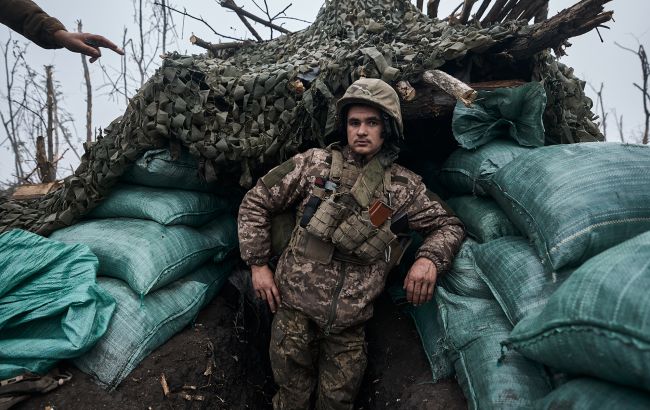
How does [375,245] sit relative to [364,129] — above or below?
below

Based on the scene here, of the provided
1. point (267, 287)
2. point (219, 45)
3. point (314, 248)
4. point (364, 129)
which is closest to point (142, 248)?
point (267, 287)

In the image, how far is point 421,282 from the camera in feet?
7.95

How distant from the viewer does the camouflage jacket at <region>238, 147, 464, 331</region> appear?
241 centimetres

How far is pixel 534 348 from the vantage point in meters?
1.66

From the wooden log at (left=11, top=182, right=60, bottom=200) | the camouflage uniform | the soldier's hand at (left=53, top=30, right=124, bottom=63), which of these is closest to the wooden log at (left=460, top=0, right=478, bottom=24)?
the camouflage uniform

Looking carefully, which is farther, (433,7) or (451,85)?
(433,7)

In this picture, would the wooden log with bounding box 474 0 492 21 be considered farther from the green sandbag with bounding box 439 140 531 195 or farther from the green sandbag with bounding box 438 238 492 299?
the green sandbag with bounding box 438 238 492 299

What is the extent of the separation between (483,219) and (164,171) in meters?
2.17

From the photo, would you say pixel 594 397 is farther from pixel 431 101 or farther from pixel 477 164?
pixel 431 101

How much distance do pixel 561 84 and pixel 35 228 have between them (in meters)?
4.09

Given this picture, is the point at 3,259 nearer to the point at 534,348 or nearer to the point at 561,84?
the point at 534,348

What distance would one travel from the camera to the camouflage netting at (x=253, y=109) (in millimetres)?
2938

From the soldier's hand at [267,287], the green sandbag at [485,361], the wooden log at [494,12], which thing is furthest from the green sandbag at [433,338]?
the wooden log at [494,12]

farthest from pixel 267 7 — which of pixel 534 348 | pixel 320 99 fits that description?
pixel 534 348
